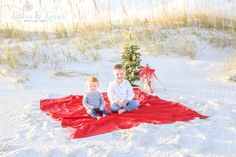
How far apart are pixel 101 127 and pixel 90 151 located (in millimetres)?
736

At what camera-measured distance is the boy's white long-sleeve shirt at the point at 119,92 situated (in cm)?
560

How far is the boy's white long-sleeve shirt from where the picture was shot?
560 centimetres

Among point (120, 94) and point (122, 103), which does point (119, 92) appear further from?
point (122, 103)

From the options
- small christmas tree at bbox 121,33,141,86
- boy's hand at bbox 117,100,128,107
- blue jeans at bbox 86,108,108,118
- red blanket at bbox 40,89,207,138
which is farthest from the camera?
small christmas tree at bbox 121,33,141,86

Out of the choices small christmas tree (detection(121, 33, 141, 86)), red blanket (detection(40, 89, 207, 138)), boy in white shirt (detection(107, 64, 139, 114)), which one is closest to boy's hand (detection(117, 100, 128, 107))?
boy in white shirt (detection(107, 64, 139, 114))

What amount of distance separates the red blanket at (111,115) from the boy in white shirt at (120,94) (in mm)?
113

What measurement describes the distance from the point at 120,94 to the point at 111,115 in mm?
471

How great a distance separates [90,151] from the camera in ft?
13.4

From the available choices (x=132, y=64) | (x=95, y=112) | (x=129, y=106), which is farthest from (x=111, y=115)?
(x=132, y=64)

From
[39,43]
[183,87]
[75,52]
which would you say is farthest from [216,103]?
[39,43]

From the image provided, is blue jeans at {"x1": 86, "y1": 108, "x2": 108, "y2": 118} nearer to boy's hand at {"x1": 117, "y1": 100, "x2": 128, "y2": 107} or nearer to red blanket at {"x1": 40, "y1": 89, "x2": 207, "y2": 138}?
red blanket at {"x1": 40, "y1": 89, "x2": 207, "y2": 138}

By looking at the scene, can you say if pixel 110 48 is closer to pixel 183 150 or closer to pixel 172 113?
pixel 172 113

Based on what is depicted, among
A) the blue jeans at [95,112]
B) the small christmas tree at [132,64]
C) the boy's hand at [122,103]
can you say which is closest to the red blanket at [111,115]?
the blue jeans at [95,112]

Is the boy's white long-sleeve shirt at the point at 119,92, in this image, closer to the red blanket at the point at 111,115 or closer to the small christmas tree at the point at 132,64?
the red blanket at the point at 111,115
